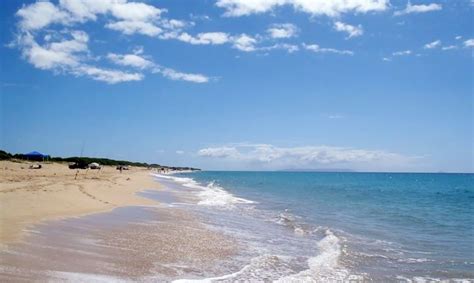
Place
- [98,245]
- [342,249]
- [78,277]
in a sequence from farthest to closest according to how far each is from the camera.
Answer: [342,249] < [98,245] < [78,277]

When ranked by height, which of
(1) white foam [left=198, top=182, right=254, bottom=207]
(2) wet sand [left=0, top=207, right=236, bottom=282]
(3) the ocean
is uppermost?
(2) wet sand [left=0, top=207, right=236, bottom=282]

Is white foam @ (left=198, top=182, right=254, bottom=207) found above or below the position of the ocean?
below

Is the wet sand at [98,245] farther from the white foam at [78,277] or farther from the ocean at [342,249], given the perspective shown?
the ocean at [342,249]

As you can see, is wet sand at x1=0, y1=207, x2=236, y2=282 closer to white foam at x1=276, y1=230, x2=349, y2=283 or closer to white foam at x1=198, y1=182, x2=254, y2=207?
white foam at x1=276, y1=230, x2=349, y2=283

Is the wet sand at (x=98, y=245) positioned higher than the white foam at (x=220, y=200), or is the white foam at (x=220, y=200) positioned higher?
the wet sand at (x=98, y=245)

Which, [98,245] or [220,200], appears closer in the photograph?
[98,245]

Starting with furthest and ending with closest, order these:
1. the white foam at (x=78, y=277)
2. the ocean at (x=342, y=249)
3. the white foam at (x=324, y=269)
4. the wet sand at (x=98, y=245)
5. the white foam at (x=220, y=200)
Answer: the white foam at (x=220, y=200), the ocean at (x=342, y=249), the white foam at (x=324, y=269), the wet sand at (x=98, y=245), the white foam at (x=78, y=277)

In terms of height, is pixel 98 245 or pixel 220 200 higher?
pixel 98 245

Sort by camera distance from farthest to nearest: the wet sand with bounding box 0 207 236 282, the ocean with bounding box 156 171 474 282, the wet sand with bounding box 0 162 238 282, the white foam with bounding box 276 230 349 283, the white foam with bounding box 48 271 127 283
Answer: the ocean with bounding box 156 171 474 282
the white foam with bounding box 276 230 349 283
the wet sand with bounding box 0 162 238 282
the wet sand with bounding box 0 207 236 282
the white foam with bounding box 48 271 127 283

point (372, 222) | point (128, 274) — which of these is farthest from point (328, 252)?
point (372, 222)

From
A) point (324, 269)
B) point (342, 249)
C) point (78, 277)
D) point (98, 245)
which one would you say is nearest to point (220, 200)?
point (342, 249)

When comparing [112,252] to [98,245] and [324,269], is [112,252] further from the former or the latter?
[324,269]

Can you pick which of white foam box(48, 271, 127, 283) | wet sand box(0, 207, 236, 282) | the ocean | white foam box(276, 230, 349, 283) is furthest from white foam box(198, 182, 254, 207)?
white foam box(48, 271, 127, 283)

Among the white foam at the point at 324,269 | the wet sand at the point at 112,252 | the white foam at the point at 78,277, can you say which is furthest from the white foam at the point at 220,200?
the white foam at the point at 78,277
